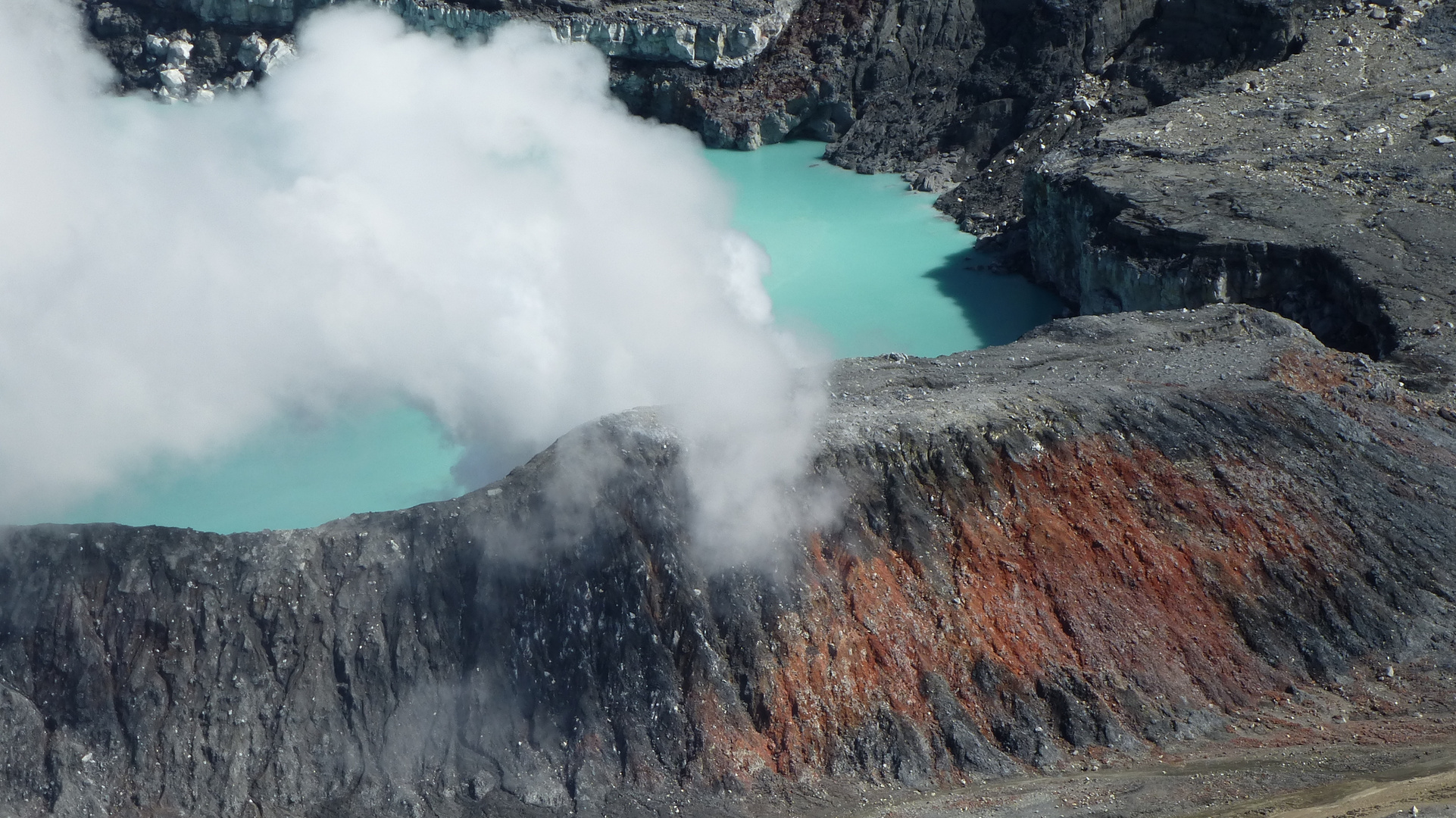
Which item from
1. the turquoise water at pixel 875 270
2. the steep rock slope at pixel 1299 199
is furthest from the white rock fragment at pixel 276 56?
the steep rock slope at pixel 1299 199

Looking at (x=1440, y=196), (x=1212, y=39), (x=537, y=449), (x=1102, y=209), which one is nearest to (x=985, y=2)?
(x=1212, y=39)

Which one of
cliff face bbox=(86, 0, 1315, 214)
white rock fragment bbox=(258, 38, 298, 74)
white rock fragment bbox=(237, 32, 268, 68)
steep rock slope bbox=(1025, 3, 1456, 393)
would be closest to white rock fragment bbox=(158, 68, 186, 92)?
cliff face bbox=(86, 0, 1315, 214)

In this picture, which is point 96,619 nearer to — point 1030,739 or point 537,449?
point 537,449

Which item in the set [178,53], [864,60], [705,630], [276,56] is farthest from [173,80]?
[705,630]

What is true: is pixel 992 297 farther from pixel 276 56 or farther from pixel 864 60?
pixel 276 56

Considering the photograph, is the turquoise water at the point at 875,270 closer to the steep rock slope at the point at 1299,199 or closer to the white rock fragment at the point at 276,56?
the steep rock slope at the point at 1299,199

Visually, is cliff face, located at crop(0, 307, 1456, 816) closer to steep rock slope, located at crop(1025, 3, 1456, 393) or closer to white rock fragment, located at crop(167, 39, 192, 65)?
steep rock slope, located at crop(1025, 3, 1456, 393)
